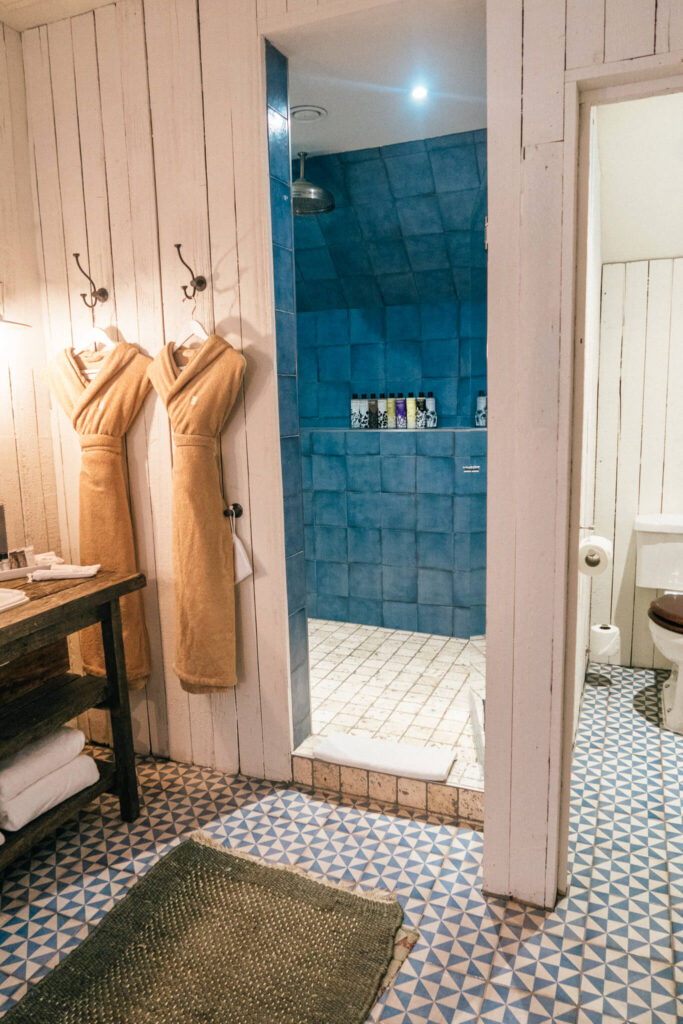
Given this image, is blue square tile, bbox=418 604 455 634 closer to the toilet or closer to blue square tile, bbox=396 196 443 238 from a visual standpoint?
the toilet

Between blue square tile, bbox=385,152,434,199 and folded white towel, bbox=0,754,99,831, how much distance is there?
2951 mm

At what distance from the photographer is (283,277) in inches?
89.5

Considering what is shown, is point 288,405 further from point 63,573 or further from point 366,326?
point 366,326

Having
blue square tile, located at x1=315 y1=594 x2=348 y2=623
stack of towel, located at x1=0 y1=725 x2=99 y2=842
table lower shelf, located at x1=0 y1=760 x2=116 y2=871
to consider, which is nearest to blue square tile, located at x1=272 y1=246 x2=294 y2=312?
stack of towel, located at x1=0 y1=725 x2=99 y2=842

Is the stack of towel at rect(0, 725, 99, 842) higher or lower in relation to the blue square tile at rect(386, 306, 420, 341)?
lower

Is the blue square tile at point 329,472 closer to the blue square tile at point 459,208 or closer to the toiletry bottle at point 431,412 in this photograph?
the toiletry bottle at point 431,412

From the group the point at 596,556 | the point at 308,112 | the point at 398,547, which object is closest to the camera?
the point at 596,556

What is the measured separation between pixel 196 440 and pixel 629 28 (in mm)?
1586

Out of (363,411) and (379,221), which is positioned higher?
(379,221)

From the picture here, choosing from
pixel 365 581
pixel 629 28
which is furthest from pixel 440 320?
pixel 629 28

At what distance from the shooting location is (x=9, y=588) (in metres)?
2.10

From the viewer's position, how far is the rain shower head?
315 cm

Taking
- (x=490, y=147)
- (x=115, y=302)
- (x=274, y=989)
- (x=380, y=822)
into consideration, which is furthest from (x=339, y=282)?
(x=274, y=989)

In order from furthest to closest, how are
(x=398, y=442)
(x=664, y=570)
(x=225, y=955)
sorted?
(x=398, y=442) → (x=664, y=570) → (x=225, y=955)
